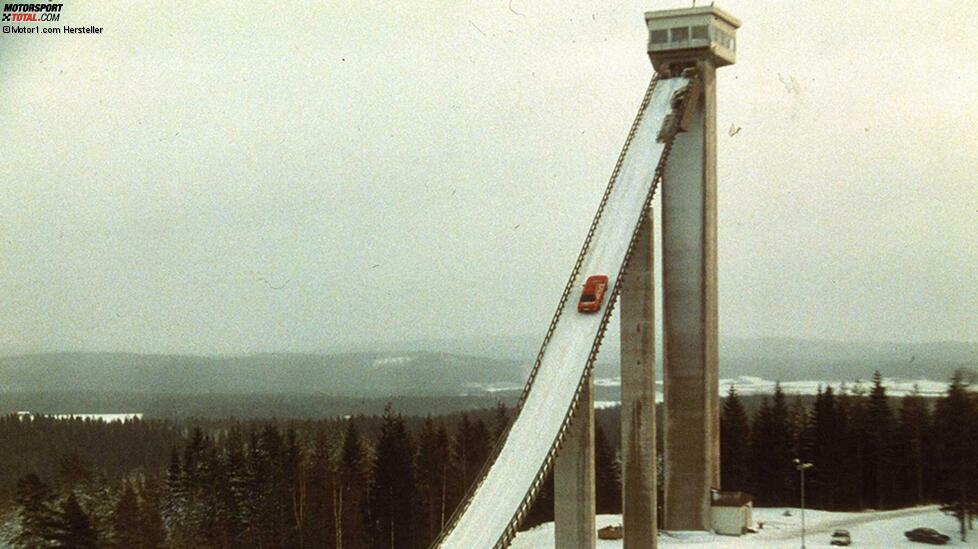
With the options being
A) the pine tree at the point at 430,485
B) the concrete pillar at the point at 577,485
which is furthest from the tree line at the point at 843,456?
the concrete pillar at the point at 577,485

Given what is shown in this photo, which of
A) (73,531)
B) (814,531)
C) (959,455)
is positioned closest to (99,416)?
(73,531)

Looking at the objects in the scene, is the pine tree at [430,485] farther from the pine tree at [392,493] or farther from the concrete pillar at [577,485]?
the concrete pillar at [577,485]

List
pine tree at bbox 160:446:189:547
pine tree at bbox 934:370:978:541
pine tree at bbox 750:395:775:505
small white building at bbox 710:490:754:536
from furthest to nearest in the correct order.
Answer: pine tree at bbox 750:395:775:505 < pine tree at bbox 160:446:189:547 < small white building at bbox 710:490:754:536 < pine tree at bbox 934:370:978:541

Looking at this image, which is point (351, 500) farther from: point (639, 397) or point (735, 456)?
point (735, 456)

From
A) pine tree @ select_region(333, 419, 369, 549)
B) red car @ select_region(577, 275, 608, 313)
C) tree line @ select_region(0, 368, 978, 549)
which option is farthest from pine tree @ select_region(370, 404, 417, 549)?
red car @ select_region(577, 275, 608, 313)

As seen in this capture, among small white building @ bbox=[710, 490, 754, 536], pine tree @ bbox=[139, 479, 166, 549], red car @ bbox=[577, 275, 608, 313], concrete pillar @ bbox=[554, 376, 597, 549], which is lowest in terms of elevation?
pine tree @ bbox=[139, 479, 166, 549]

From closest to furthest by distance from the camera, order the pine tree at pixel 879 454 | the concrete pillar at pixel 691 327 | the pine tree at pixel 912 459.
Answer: the concrete pillar at pixel 691 327
the pine tree at pixel 912 459
the pine tree at pixel 879 454

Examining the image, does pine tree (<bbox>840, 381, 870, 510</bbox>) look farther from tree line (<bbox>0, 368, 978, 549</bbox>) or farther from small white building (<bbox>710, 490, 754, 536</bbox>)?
small white building (<bbox>710, 490, 754, 536</bbox>)

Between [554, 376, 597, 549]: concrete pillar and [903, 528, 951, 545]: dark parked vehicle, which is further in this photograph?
[903, 528, 951, 545]: dark parked vehicle
